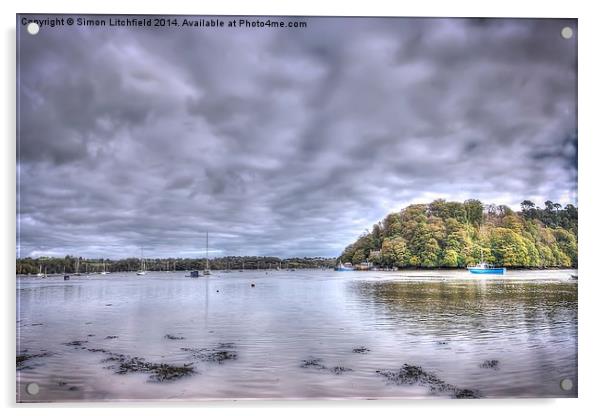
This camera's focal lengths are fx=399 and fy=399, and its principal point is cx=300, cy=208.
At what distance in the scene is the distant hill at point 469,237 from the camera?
432cm

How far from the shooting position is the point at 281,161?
4602 mm

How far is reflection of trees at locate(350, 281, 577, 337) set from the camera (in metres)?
4.42

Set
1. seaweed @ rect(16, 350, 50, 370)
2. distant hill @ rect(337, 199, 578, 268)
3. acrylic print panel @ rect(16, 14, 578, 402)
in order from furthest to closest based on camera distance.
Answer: distant hill @ rect(337, 199, 578, 268), acrylic print panel @ rect(16, 14, 578, 402), seaweed @ rect(16, 350, 50, 370)

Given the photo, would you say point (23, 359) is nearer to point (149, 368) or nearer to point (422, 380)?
point (149, 368)

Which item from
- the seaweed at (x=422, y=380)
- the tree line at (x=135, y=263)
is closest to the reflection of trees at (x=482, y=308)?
the seaweed at (x=422, y=380)

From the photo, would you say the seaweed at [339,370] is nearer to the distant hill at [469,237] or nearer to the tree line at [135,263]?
the distant hill at [469,237]

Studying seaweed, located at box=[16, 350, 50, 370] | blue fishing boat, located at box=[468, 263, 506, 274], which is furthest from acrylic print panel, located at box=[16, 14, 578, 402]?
blue fishing boat, located at box=[468, 263, 506, 274]

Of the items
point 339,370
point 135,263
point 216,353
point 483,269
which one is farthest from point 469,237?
point 135,263

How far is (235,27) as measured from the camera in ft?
11.8

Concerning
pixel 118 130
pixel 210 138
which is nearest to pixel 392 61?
pixel 210 138

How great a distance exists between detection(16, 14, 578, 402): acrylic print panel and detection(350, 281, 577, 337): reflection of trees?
0.26ft

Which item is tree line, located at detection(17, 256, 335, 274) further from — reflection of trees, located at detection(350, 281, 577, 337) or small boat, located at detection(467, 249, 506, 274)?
small boat, located at detection(467, 249, 506, 274)

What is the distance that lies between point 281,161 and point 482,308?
162 inches

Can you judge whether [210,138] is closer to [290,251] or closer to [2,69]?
[2,69]
